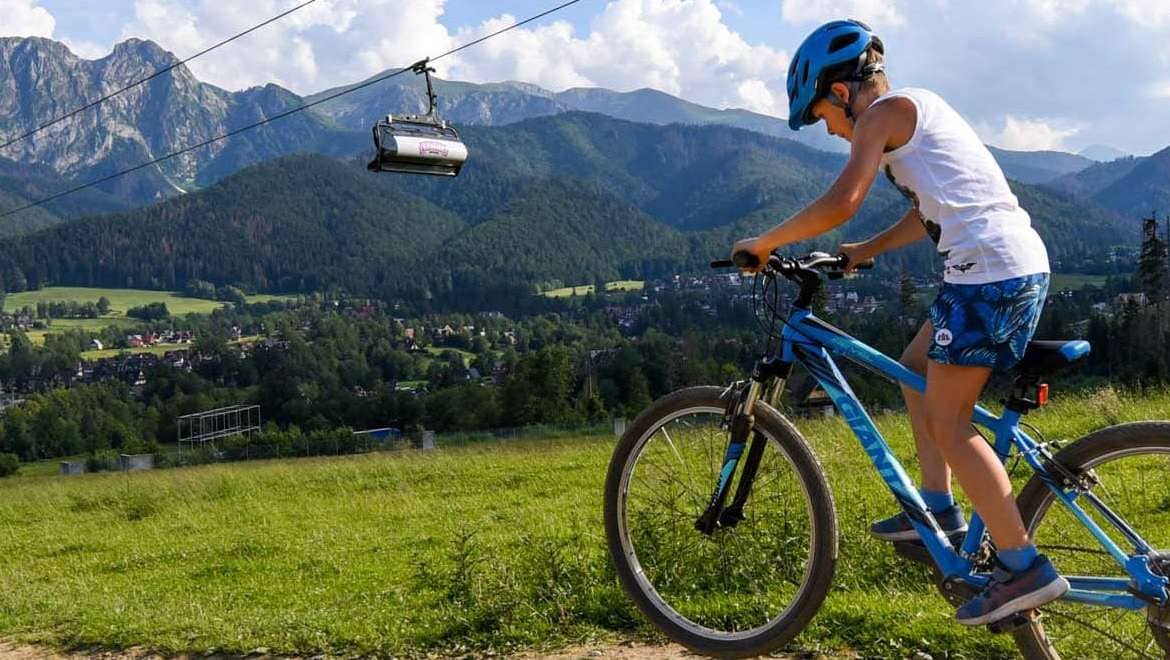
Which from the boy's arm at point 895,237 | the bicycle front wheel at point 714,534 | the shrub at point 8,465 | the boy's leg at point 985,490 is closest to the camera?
the boy's leg at point 985,490

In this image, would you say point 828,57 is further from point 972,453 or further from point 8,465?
point 8,465

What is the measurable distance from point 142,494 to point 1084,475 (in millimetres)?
16970

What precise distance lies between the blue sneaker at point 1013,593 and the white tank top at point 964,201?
1.02m

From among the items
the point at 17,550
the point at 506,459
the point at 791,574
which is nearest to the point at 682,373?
the point at 506,459

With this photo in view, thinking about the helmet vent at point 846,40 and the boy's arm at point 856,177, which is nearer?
the boy's arm at point 856,177

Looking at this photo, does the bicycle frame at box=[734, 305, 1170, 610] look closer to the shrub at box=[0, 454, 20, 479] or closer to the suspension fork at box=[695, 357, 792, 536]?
the suspension fork at box=[695, 357, 792, 536]

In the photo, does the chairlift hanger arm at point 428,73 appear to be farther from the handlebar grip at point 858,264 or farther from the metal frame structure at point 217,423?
the metal frame structure at point 217,423

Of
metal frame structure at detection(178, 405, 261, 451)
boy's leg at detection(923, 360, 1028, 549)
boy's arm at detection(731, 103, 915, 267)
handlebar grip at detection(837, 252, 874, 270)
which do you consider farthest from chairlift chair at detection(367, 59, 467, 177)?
metal frame structure at detection(178, 405, 261, 451)

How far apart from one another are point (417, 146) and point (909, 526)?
45.4 feet

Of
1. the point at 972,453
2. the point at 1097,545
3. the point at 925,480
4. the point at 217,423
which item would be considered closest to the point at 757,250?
the point at 972,453

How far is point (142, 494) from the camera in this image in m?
17.2

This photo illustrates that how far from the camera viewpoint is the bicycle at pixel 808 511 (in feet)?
11.1

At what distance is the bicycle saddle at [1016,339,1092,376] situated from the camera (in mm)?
3230

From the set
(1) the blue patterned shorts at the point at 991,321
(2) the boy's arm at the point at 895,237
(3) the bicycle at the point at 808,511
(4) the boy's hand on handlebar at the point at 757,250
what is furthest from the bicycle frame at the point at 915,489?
→ (2) the boy's arm at the point at 895,237
